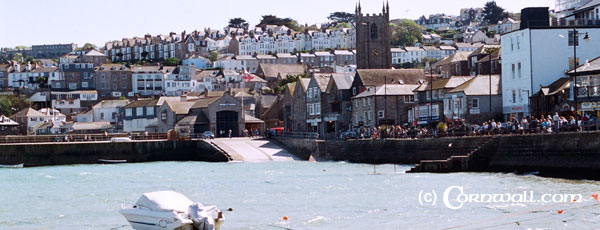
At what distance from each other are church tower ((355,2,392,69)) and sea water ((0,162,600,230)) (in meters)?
Answer: 61.6

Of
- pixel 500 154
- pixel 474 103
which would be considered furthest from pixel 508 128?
pixel 474 103

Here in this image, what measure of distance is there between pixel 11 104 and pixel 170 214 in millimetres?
154251

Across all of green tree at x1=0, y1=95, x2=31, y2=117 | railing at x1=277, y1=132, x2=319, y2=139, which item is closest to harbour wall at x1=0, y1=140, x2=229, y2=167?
railing at x1=277, y1=132, x2=319, y2=139

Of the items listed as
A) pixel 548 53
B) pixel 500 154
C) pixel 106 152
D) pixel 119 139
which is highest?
pixel 548 53

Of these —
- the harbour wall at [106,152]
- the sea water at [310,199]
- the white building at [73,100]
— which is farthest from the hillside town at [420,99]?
the sea water at [310,199]

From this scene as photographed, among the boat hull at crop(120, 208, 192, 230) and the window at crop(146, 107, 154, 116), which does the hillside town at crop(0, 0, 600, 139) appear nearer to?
the window at crop(146, 107, 154, 116)

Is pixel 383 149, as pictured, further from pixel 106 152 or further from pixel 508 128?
pixel 106 152

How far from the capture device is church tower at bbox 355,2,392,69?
125375 mm

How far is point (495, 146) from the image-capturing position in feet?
173

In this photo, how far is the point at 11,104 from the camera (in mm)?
175000

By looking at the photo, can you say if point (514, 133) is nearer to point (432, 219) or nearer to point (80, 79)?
point (432, 219)

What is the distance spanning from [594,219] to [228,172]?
36.1 m

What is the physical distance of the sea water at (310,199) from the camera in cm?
3253

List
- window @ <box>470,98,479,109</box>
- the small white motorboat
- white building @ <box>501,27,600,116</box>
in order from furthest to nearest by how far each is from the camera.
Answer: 1. window @ <box>470,98,479,109</box>
2. white building @ <box>501,27,600,116</box>
3. the small white motorboat
